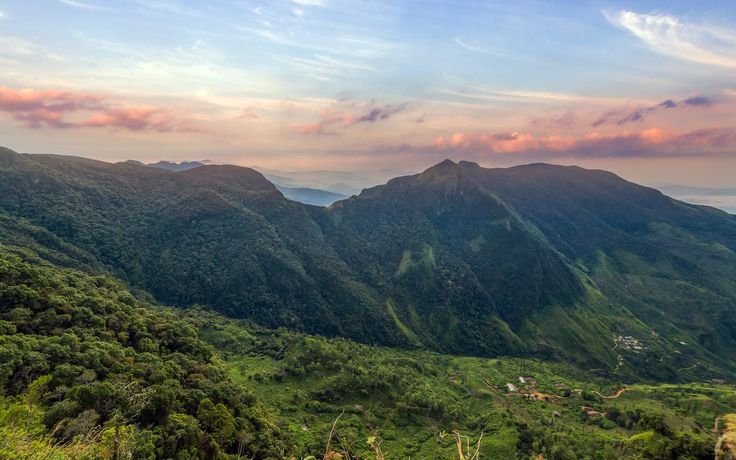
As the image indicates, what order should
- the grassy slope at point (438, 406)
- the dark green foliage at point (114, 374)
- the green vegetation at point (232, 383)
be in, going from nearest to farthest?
1. the dark green foliage at point (114, 374)
2. the green vegetation at point (232, 383)
3. the grassy slope at point (438, 406)

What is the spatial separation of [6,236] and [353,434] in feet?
478

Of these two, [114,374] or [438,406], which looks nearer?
[114,374]

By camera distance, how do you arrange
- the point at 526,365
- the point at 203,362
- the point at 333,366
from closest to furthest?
the point at 203,362 < the point at 333,366 < the point at 526,365

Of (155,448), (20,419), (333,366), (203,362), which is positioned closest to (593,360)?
(333,366)

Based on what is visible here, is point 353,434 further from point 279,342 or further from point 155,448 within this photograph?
point 279,342

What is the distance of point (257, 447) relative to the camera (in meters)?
56.6

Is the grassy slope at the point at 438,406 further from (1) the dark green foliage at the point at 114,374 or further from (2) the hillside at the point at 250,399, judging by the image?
(1) the dark green foliage at the point at 114,374

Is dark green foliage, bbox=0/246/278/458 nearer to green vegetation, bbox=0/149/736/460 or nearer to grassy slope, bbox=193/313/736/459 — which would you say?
green vegetation, bbox=0/149/736/460

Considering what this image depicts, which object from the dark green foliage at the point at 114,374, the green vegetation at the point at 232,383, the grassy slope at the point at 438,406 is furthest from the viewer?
the grassy slope at the point at 438,406

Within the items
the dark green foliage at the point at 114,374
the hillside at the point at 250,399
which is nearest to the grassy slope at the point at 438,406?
the hillside at the point at 250,399

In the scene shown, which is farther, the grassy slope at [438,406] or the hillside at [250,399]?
the grassy slope at [438,406]

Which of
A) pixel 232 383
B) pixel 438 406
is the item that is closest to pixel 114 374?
pixel 232 383

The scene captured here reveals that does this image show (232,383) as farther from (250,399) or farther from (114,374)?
(114,374)

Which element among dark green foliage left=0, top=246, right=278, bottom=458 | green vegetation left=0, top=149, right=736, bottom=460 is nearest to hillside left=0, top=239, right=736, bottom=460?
dark green foliage left=0, top=246, right=278, bottom=458
